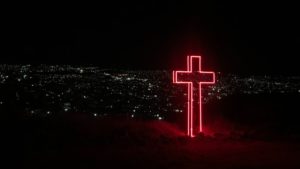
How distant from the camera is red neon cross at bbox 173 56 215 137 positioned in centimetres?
2052

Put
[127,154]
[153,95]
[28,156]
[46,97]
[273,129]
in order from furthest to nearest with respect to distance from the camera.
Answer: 1. [153,95]
2. [46,97]
3. [273,129]
4. [127,154]
5. [28,156]

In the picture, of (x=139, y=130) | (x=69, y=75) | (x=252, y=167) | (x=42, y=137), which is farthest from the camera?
(x=69, y=75)

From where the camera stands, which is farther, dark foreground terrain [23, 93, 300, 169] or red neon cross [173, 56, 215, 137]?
red neon cross [173, 56, 215, 137]

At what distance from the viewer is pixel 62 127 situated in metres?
20.4

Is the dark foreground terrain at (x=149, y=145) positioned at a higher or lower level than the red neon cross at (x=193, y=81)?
lower

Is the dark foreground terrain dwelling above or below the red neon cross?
below

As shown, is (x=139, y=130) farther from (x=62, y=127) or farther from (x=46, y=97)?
(x=46, y=97)

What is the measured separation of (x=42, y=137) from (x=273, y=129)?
30.3 feet

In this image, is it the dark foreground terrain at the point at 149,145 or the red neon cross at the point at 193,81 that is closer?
the dark foreground terrain at the point at 149,145

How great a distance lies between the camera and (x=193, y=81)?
2083 centimetres

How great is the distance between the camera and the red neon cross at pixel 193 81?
2052 cm

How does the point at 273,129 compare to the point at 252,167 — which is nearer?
the point at 252,167

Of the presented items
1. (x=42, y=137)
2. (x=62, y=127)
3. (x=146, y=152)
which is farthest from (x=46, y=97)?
(x=146, y=152)

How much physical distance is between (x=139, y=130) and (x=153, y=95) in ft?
85.3
